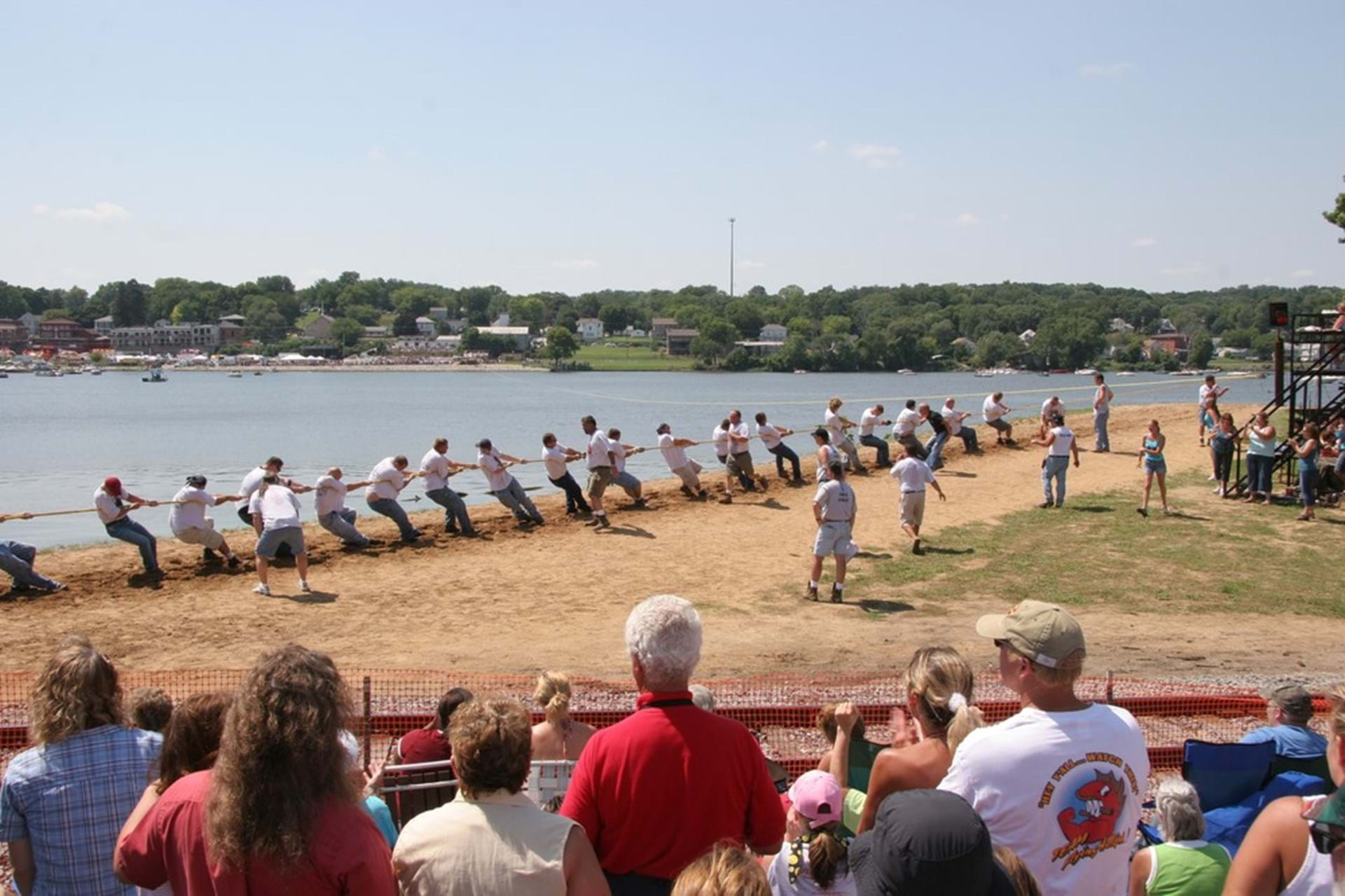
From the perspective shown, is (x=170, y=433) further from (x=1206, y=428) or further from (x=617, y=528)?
(x=1206, y=428)

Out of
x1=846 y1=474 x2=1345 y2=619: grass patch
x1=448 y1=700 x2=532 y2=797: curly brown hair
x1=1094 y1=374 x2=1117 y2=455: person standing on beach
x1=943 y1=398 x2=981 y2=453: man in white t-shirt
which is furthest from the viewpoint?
x1=943 y1=398 x2=981 y2=453: man in white t-shirt

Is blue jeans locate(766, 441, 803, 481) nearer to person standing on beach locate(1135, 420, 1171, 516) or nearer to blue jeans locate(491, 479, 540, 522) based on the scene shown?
blue jeans locate(491, 479, 540, 522)

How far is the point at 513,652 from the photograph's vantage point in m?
12.4

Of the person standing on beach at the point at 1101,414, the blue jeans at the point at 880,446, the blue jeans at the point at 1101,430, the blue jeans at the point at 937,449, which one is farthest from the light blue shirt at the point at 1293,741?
the blue jeans at the point at 1101,430

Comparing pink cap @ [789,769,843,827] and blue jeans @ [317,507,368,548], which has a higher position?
pink cap @ [789,769,843,827]

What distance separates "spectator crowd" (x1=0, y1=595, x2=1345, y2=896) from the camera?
120 inches

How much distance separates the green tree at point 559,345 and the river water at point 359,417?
1250 cm

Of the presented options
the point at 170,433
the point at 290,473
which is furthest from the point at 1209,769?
the point at 170,433

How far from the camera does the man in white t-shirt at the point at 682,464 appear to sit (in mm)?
22359

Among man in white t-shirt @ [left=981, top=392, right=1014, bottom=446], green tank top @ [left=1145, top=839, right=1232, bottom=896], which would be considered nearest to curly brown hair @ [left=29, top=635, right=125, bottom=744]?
green tank top @ [left=1145, top=839, right=1232, bottom=896]

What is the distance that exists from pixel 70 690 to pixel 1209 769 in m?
6.01

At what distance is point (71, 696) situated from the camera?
13.7 ft

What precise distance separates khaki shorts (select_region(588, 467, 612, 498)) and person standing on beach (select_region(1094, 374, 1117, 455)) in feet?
42.8

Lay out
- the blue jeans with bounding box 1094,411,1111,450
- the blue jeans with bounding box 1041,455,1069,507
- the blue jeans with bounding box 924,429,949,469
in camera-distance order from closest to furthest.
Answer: the blue jeans with bounding box 1041,455,1069,507
the blue jeans with bounding box 924,429,949,469
the blue jeans with bounding box 1094,411,1111,450
